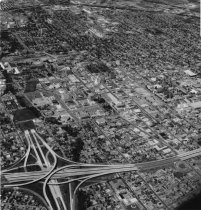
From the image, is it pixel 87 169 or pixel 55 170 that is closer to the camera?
pixel 55 170

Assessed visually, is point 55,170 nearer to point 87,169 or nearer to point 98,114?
point 87,169

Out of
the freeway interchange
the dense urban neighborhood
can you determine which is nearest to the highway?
the freeway interchange

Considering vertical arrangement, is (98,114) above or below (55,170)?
below

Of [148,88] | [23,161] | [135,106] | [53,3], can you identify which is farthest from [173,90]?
[53,3]

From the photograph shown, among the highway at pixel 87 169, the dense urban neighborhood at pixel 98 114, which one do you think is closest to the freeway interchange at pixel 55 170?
the highway at pixel 87 169

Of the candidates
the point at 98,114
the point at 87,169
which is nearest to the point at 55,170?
the point at 87,169

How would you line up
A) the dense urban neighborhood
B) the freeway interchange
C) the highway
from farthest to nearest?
1. the highway
2. the dense urban neighborhood
3. the freeway interchange

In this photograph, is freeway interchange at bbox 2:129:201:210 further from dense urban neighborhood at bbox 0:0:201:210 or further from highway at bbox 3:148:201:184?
dense urban neighborhood at bbox 0:0:201:210
